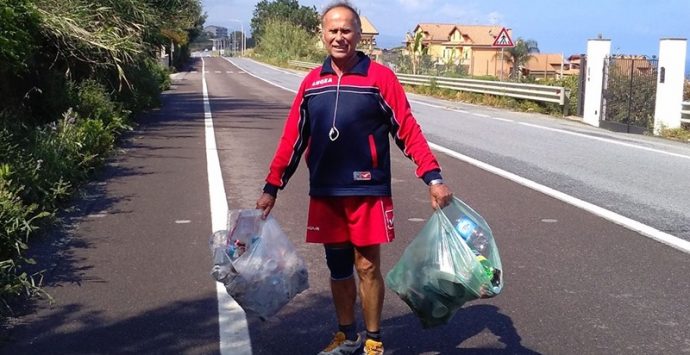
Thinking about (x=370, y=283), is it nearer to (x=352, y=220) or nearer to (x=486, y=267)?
(x=352, y=220)

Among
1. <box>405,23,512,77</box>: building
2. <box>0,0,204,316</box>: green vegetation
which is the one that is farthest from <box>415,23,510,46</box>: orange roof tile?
<box>0,0,204,316</box>: green vegetation

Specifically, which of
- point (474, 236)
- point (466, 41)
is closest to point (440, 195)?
point (474, 236)

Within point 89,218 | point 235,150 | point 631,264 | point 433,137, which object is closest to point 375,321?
point 631,264

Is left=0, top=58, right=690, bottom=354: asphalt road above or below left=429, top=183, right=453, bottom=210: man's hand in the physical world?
below

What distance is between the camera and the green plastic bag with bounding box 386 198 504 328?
Result: 3.98 m

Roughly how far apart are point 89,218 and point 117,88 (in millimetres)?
9879

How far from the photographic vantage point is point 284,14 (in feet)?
445

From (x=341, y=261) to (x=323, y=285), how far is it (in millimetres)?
1700

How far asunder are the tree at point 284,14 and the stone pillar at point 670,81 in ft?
334

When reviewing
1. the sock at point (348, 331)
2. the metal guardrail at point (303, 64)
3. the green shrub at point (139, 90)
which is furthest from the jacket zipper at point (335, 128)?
the metal guardrail at point (303, 64)

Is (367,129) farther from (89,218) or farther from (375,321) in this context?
(89,218)

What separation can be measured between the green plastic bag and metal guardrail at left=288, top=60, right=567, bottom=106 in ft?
66.9

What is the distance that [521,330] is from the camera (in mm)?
4969

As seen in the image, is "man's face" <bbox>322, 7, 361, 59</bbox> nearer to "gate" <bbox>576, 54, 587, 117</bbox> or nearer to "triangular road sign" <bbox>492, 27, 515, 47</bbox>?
"gate" <bbox>576, 54, 587, 117</bbox>
